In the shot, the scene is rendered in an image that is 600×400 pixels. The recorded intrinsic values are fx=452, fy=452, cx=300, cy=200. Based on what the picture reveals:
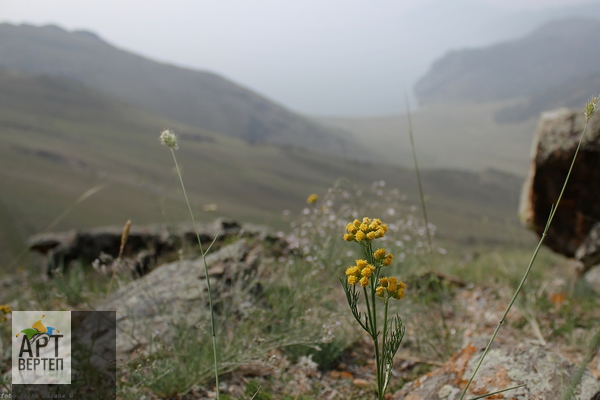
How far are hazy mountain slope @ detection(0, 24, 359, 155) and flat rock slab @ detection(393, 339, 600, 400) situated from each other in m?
94.1

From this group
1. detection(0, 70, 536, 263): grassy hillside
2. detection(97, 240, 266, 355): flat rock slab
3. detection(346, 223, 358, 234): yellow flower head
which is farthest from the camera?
detection(0, 70, 536, 263): grassy hillside

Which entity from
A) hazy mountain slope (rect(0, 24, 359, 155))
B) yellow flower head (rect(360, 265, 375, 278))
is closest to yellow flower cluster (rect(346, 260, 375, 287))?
yellow flower head (rect(360, 265, 375, 278))

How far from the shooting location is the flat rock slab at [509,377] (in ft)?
5.72

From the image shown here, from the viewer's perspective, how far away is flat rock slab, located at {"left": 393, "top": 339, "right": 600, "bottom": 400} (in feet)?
5.72

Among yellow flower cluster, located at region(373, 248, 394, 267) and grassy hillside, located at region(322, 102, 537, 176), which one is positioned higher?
grassy hillside, located at region(322, 102, 537, 176)

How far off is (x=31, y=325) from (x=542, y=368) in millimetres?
2763

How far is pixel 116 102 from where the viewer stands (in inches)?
3061

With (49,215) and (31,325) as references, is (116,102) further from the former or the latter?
(31,325)

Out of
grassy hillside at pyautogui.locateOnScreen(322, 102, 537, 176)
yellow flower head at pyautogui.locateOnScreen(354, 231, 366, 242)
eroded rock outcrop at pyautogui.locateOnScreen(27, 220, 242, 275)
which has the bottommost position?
eroded rock outcrop at pyautogui.locateOnScreen(27, 220, 242, 275)

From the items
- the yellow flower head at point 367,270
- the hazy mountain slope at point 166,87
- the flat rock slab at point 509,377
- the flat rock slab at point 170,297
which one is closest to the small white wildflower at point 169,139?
the yellow flower head at point 367,270

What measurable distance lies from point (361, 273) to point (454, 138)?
457ft

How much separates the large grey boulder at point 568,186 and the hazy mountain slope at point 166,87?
9107 cm

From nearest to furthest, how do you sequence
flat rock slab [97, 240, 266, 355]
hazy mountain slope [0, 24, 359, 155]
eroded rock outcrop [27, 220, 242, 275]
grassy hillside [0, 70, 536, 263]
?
flat rock slab [97, 240, 266, 355], eroded rock outcrop [27, 220, 242, 275], grassy hillside [0, 70, 536, 263], hazy mountain slope [0, 24, 359, 155]

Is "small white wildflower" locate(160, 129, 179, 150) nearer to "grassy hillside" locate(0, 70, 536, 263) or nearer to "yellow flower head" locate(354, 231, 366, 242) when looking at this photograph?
"yellow flower head" locate(354, 231, 366, 242)
